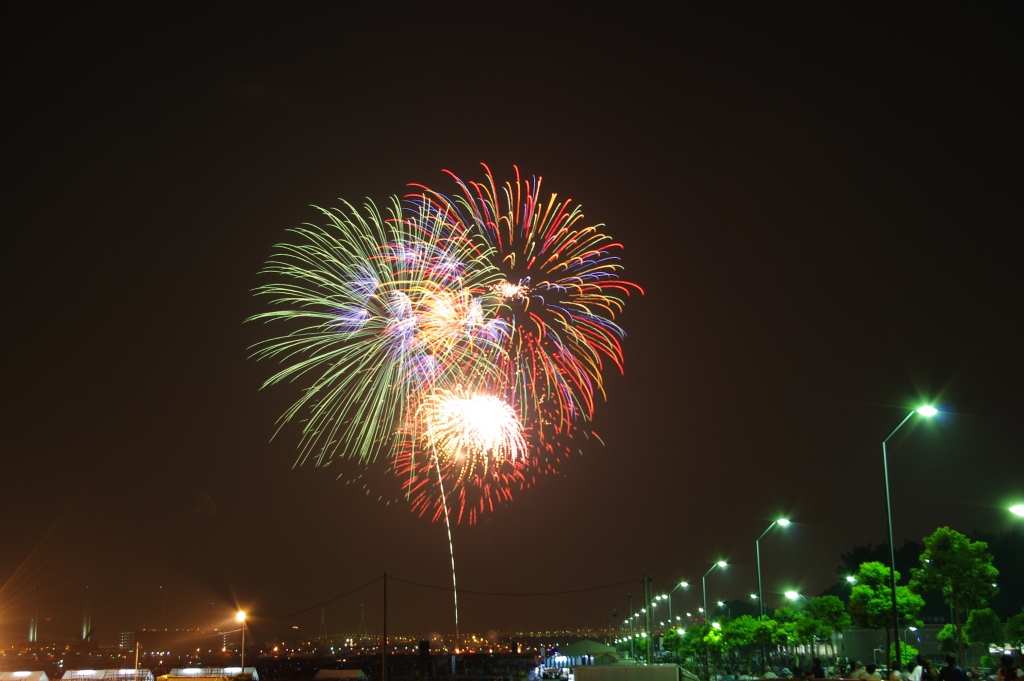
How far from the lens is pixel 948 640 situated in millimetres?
43531

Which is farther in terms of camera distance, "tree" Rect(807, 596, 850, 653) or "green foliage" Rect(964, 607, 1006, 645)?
"green foliage" Rect(964, 607, 1006, 645)

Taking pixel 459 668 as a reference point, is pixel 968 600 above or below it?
above

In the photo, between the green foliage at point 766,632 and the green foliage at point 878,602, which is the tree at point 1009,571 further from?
the green foliage at point 878,602

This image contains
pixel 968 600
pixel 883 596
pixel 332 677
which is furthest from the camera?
pixel 332 677

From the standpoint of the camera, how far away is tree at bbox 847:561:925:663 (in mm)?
29531

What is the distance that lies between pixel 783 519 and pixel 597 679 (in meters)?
15.9

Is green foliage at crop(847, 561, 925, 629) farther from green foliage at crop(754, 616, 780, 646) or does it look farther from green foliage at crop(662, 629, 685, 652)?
green foliage at crop(662, 629, 685, 652)

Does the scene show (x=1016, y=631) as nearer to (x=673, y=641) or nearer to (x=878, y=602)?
(x=878, y=602)

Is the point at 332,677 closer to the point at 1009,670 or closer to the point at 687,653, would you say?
the point at 687,653

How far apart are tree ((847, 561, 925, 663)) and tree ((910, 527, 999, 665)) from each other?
10.4 ft

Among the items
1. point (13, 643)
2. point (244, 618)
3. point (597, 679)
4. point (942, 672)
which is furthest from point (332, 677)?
point (13, 643)

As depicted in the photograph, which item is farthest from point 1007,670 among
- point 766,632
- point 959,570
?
point 766,632

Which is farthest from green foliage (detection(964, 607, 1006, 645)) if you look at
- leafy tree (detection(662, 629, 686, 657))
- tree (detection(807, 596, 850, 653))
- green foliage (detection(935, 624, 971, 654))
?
leafy tree (detection(662, 629, 686, 657))

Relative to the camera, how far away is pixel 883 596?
98.5ft
